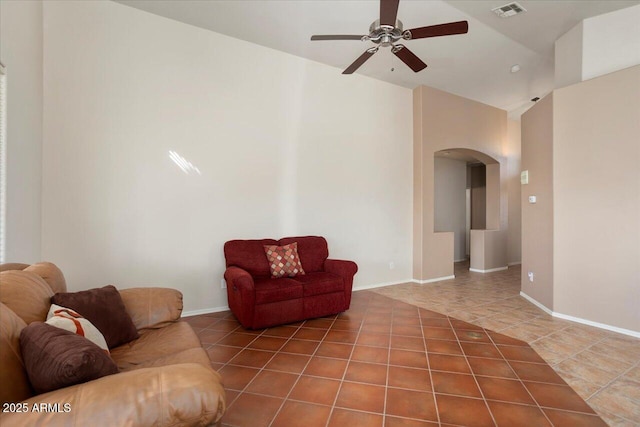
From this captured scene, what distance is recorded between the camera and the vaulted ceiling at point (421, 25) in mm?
3273

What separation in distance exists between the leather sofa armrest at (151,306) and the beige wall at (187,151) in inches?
52.7

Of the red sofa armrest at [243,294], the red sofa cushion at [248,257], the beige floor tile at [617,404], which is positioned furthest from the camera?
the red sofa cushion at [248,257]

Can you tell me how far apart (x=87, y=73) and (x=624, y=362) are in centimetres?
571

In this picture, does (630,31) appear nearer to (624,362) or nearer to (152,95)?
(624,362)

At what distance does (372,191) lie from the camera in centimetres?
504

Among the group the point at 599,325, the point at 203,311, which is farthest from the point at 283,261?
the point at 599,325

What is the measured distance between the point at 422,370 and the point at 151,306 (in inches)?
84.1

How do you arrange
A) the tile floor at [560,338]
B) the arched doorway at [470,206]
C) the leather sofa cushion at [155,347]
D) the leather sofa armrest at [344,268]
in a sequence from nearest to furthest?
the leather sofa cushion at [155,347], the tile floor at [560,338], the leather sofa armrest at [344,268], the arched doorway at [470,206]

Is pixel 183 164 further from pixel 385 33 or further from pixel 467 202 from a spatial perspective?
pixel 467 202

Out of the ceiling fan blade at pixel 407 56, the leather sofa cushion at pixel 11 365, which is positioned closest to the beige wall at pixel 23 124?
the leather sofa cushion at pixel 11 365

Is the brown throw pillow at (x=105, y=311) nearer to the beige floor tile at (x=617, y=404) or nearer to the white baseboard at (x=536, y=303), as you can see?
the beige floor tile at (x=617, y=404)

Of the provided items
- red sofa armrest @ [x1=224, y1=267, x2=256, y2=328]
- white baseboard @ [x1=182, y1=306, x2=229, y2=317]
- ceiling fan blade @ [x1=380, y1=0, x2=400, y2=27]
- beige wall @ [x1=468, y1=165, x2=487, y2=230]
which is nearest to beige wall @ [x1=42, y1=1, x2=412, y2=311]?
white baseboard @ [x1=182, y1=306, x2=229, y2=317]

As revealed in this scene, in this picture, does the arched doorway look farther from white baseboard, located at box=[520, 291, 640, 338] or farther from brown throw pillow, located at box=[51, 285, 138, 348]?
brown throw pillow, located at box=[51, 285, 138, 348]

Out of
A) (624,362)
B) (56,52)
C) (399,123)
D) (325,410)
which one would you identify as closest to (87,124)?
(56,52)
